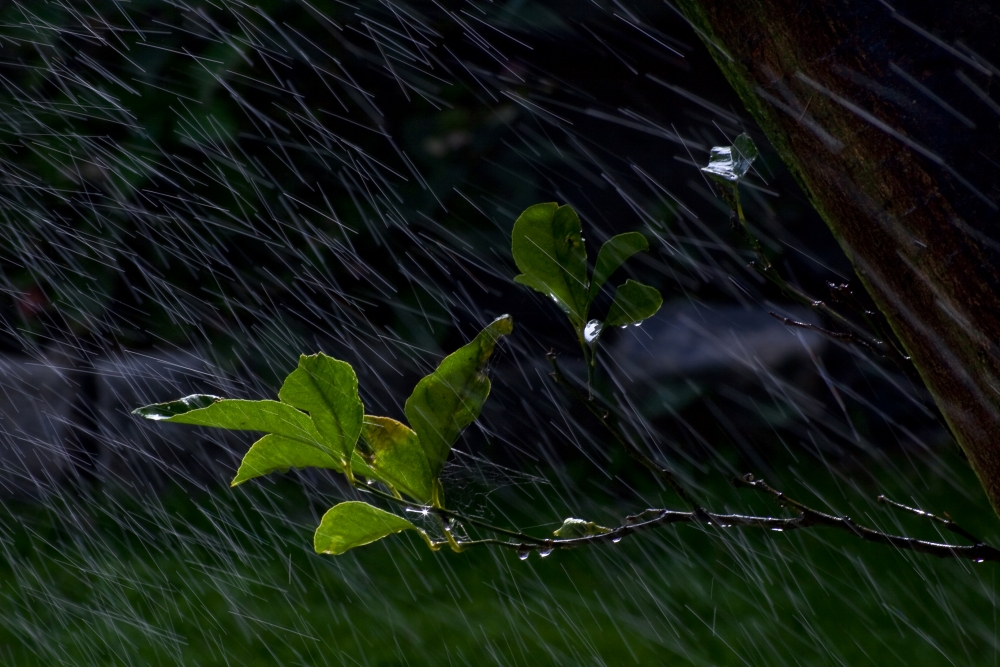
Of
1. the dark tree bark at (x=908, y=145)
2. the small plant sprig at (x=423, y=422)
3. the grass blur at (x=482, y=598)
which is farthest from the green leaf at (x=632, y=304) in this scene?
the grass blur at (x=482, y=598)

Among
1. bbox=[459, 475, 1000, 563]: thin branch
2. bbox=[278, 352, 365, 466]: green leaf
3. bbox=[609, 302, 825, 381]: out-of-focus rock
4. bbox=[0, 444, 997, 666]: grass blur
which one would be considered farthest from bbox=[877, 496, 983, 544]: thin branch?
bbox=[609, 302, 825, 381]: out-of-focus rock

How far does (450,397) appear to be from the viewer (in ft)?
1.38

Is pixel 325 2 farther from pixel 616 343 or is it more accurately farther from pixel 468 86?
pixel 616 343

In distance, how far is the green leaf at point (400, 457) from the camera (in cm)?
42

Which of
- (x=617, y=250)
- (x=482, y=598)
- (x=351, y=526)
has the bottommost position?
(x=482, y=598)

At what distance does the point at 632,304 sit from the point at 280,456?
0.18 m

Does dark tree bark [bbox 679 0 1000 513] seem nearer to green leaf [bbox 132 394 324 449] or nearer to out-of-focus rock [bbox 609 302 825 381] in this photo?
green leaf [bbox 132 394 324 449]

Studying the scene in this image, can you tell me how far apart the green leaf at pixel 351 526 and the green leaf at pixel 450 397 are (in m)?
0.03

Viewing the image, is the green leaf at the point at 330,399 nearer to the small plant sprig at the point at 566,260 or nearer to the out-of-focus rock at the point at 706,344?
the small plant sprig at the point at 566,260

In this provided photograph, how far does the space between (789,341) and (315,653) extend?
1.29 metres

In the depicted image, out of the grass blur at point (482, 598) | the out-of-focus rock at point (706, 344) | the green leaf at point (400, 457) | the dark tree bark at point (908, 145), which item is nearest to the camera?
the dark tree bark at point (908, 145)

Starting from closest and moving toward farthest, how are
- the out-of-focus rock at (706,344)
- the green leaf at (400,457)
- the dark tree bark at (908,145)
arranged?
the dark tree bark at (908,145), the green leaf at (400,457), the out-of-focus rock at (706,344)

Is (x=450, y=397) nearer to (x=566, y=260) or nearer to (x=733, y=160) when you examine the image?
(x=566, y=260)

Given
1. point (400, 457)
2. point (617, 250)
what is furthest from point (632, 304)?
point (400, 457)
